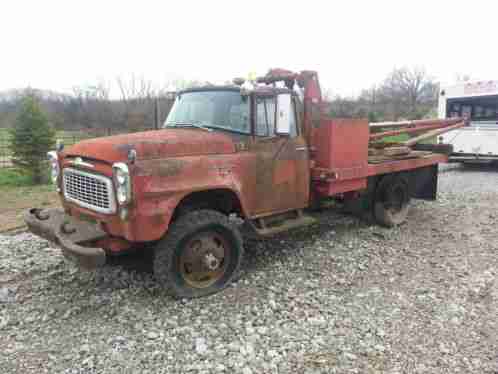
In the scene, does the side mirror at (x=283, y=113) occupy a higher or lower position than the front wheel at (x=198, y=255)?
higher

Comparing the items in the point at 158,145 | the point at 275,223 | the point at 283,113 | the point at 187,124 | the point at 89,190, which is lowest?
the point at 275,223

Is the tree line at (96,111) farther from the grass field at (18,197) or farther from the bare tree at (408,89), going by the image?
the bare tree at (408,89)

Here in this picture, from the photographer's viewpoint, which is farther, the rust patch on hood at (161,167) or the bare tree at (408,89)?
the bare tree at (408,89)

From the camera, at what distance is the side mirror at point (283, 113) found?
15.2ft

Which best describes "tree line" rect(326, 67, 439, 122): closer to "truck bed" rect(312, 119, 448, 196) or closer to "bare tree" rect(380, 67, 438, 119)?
"bare tree" rect(380, 67, 438, 119)

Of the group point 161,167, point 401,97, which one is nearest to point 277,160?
point 161,167

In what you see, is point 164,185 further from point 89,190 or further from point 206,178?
point 89,190

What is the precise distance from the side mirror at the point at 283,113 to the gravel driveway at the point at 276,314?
1.66 metres

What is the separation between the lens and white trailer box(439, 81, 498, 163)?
13133 millimetres

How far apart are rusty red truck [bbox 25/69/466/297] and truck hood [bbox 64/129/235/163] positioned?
12 millimetres

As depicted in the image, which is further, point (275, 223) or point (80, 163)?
point (275, 223)

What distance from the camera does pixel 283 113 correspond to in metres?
4.68

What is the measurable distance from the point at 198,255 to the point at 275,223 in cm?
128

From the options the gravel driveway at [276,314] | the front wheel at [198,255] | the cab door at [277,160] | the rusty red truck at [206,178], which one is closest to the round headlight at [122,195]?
the rusty red truck at [206,178]
